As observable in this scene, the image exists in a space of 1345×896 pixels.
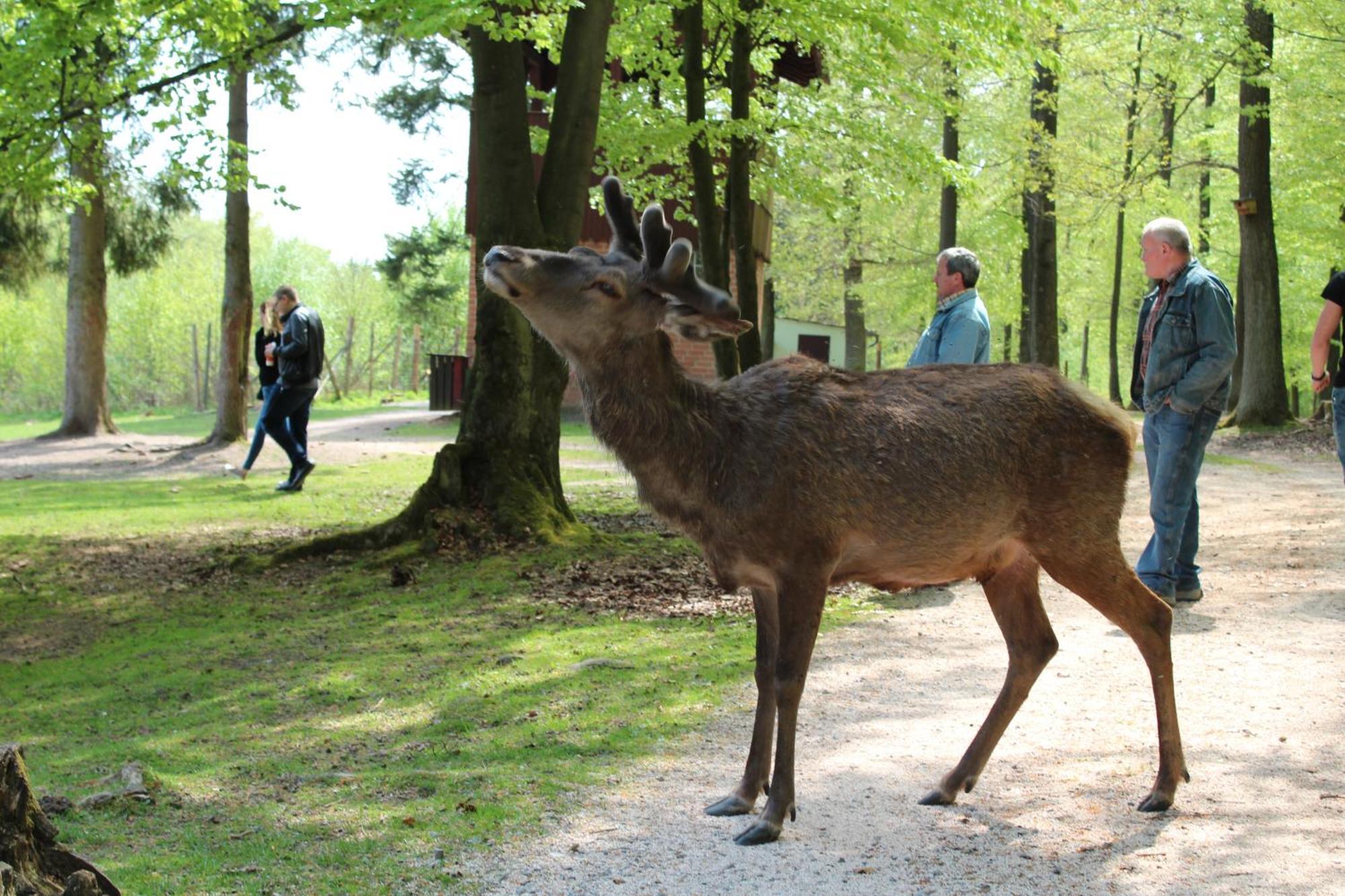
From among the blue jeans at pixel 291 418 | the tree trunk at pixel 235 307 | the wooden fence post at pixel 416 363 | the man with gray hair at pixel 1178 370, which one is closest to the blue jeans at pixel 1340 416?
the man with gray hair at pixel 1178 370

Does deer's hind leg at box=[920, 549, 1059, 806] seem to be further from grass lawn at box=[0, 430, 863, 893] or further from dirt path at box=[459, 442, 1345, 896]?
grass lawn at box=[0, 430, 863, 893]

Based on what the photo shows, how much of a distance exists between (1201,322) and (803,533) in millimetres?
4760

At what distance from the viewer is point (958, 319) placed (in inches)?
364

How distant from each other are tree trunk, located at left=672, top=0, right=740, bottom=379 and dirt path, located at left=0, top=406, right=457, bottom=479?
799 cm

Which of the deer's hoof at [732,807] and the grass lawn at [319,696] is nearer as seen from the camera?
the grass lawn at [319,696]

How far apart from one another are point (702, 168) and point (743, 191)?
1116 millimetres

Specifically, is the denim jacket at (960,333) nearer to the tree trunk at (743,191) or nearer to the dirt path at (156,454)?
the tree trunk at (743,191)

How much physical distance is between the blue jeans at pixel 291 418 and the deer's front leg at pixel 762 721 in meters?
13.3

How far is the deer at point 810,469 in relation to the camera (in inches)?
217

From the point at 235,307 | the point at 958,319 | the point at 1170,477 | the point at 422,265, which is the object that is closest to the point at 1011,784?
the point at 1170,477

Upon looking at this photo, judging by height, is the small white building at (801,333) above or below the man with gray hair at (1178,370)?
above

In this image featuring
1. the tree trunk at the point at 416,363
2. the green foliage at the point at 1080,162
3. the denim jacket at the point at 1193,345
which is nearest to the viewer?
the denim jacket at the point at 1193,345

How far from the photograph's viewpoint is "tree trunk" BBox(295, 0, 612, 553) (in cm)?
1277

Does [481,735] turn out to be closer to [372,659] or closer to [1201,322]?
[372,659]
